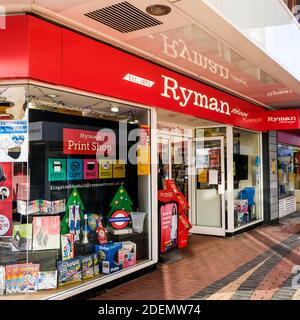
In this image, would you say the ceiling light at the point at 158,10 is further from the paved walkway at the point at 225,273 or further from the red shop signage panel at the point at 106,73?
the paved walkway at the point at 225,273

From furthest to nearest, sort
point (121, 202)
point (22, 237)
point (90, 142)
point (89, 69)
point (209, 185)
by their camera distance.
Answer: point (209, 185) < point (121, 202) < point (90, 142) < point (89, 69) < point (22, 237)

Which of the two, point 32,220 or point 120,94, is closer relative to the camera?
point 32,220

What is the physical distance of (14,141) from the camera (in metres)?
3.96

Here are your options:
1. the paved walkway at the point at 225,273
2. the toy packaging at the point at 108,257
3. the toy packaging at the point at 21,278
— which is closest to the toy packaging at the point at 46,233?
the toy packaging at the point at 21,278

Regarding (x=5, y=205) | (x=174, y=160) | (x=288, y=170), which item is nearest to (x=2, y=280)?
(x=5, y=205)

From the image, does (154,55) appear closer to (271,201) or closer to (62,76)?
(62,76)

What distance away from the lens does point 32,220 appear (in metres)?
4.17

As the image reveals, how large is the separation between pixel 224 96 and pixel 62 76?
13.9 ft

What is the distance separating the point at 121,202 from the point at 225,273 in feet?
5.69

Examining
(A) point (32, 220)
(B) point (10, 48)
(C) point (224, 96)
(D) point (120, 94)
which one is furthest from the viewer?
(C) point (224, 96)

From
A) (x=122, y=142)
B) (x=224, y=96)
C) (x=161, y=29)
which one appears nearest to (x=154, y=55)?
(x=161, y=29)

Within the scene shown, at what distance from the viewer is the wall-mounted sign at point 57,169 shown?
4484 millimetres

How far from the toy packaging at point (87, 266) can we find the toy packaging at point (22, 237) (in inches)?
30.5

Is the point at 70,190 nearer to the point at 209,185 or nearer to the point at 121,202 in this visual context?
the point at 121,202
